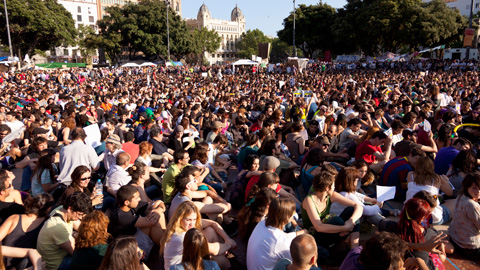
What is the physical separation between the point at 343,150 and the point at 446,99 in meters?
6.62

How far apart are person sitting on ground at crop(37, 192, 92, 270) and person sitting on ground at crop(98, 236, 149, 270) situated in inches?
40.9

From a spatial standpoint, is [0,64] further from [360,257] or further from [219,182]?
[360,257]

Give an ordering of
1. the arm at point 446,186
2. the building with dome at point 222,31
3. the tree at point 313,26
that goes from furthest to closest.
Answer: the building with dome at point 222,31 → the tree at point 313,26 → the arm at point 446,186

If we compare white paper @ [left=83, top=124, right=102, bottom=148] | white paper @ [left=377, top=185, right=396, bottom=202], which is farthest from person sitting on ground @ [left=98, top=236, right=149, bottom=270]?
white paper @ [left=83, top=124, right=102, bottom=148]

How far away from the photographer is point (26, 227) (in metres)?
3.67

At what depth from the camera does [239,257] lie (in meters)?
4.10

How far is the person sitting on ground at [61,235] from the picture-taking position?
3480 mm

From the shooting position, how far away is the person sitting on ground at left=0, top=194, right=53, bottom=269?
360 cm

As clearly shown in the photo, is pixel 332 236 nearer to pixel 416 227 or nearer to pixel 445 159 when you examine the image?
pixel 416 227

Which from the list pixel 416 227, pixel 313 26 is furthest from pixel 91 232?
pixel 313 26

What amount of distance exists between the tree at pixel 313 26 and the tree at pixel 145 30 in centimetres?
2005

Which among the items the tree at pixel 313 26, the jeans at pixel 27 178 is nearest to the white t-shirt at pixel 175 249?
the jeans at pixel 27 178

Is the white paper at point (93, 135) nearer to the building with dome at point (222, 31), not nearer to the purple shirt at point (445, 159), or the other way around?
the purple shirt at point (445, 159)

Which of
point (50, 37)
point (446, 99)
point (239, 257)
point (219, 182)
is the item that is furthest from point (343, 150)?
point (50, 37)
